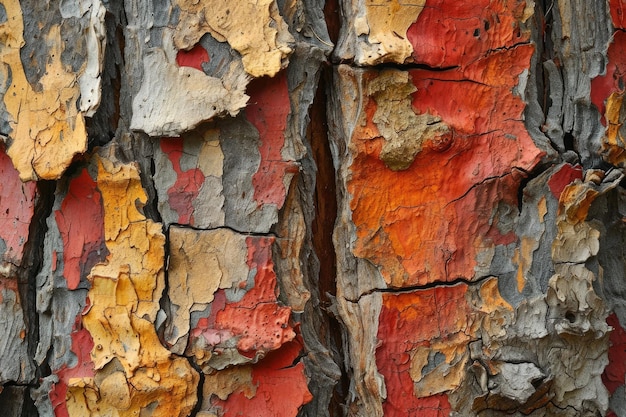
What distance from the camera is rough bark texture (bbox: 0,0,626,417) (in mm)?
1177

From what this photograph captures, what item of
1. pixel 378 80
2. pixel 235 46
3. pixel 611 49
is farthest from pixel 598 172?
pixel 235 46

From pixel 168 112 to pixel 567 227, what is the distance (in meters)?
0.76

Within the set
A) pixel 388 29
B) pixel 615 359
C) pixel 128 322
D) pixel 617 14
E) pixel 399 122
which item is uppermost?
pixel 617 14

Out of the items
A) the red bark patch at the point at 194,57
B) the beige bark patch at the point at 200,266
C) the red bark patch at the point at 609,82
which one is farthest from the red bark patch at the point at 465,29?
the beige bark patch at the point at 200,266

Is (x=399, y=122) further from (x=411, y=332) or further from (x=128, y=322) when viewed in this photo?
(x=128, y=322)

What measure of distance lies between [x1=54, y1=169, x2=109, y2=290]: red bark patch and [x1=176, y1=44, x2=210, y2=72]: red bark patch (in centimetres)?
27

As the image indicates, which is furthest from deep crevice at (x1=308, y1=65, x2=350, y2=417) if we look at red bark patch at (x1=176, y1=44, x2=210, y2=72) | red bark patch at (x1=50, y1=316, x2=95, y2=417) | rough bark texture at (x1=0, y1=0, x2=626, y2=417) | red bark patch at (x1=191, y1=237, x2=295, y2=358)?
red bark patch at (x1=50, y1=316, x2=95, y2=417)

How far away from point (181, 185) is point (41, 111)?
0.30 metres

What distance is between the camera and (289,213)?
122 cm

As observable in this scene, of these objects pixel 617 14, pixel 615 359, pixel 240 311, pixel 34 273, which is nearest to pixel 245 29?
pixel 240 311

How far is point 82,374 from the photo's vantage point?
3.94 feet

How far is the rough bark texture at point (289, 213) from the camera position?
3.86 ft

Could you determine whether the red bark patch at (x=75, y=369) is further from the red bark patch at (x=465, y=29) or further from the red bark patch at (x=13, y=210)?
the red bark patch at (x=465, y=29)

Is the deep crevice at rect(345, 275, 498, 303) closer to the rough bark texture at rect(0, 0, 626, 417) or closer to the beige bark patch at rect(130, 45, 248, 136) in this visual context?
the rough bark texture at rect(0, 0, 626, 417)
